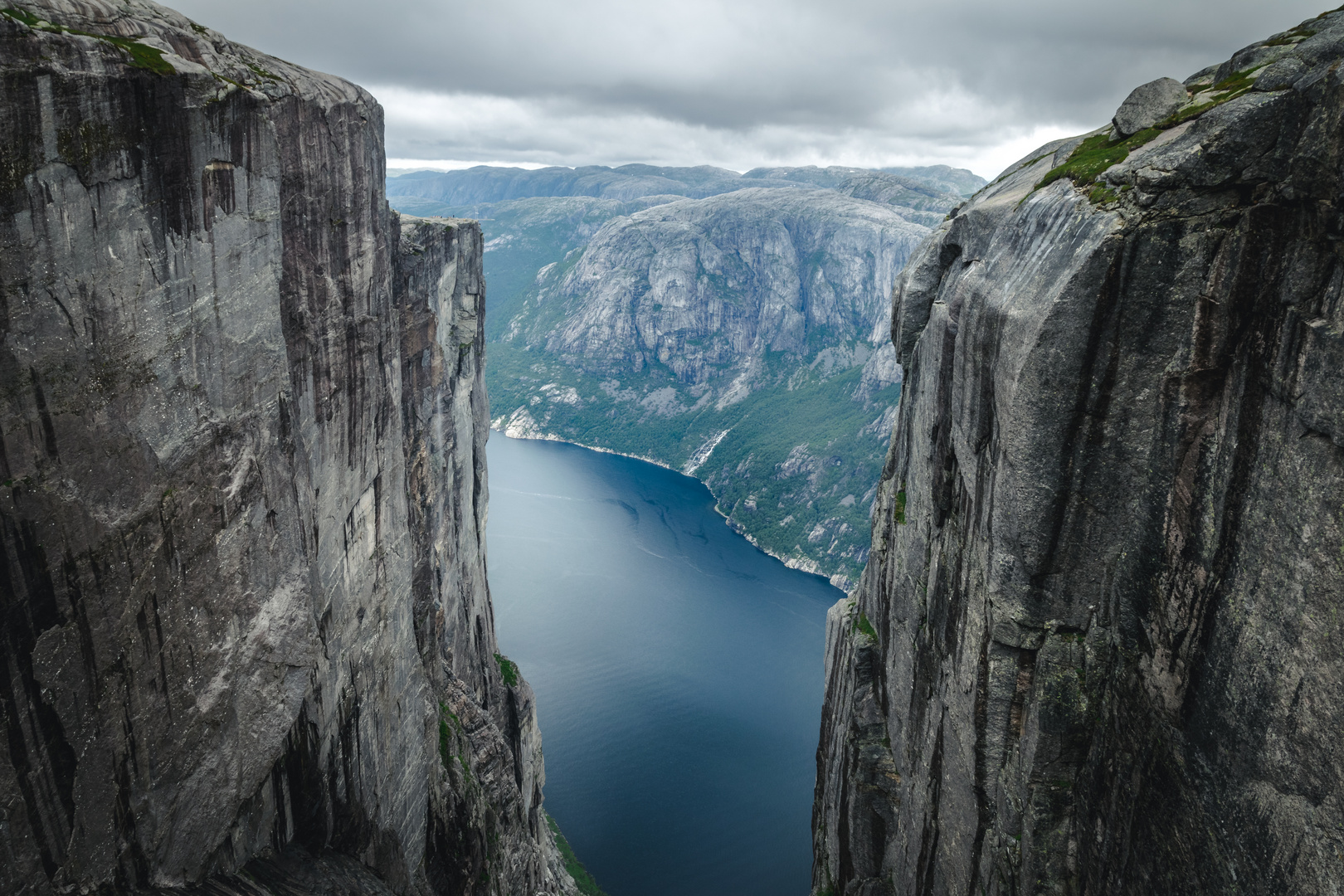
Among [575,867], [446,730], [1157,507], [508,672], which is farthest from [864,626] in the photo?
[575,867]

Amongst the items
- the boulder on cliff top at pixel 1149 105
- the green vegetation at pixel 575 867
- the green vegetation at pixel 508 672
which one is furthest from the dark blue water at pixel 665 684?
the boulder on cliff top at pixel 1149 105

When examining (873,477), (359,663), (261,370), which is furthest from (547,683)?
(873,477)

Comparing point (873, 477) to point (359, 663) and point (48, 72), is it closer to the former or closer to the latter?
point (359, 663)

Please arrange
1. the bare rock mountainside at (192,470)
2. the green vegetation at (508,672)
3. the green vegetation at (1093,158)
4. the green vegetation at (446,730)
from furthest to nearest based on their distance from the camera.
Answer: the green vegetation at (508,672) < the green vegetation at (446,730) < the green vegetation at (1093,158) < the bare rock mountainside at (192,470)

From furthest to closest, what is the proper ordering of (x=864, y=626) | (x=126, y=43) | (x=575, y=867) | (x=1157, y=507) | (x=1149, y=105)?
1. (x=575, y=867)
2. (x=864, y=626)
3. (x=1149, y=105)
4. (x=1157, y=507)
5. (x=126, y=43)

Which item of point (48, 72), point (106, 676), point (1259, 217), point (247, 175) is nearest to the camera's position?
point (48, 72)

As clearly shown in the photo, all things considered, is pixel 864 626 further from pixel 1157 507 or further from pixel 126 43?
pixel 126 43

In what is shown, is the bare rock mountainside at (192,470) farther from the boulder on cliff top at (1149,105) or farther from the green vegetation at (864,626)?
the boulder on cliff top at (1149,105)
